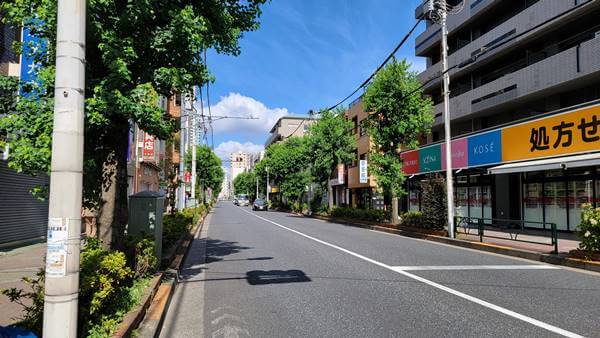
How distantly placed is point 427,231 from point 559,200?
567cm

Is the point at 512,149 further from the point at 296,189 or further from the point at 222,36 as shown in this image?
the point at 296,189

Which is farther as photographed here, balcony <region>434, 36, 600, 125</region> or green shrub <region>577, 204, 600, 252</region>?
balcony <region>434, 36, 600, 125</region>

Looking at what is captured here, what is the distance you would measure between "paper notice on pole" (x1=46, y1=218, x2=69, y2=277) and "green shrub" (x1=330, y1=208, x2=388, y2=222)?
22.4m

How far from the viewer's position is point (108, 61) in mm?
5766

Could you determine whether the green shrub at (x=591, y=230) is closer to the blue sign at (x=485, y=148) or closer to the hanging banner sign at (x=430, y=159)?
the blue sign at (x=485, y=148)

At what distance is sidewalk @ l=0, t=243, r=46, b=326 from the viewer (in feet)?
18.9

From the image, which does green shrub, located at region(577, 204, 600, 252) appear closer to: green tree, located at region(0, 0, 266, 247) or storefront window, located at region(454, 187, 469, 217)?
green tree, located at region(0, 0, 266, 247)

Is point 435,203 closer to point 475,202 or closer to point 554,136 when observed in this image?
point 554,136

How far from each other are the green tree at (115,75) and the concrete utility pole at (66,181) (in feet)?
6.00

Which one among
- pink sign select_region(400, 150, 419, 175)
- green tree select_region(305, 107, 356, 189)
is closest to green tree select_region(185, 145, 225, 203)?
green tree select_region(305, 107, 356, 189)

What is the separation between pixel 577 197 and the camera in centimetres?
1691

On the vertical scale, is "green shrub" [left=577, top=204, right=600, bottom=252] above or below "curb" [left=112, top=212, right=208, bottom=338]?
above

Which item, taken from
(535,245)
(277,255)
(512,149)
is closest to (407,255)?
(277,255)

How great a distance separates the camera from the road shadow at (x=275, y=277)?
8.49 metres
